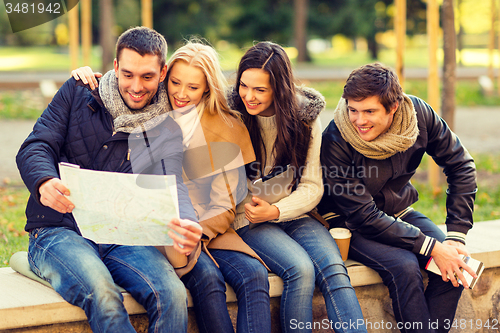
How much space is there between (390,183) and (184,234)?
56.1 inches

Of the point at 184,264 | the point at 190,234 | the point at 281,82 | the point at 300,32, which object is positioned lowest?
the point at 184,264

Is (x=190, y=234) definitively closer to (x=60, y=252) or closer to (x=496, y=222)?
(x=60, y=252)

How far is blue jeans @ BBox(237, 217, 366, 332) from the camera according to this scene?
2.62 metres

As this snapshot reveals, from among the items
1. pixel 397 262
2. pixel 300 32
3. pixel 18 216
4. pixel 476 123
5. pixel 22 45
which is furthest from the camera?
pixel 22 45

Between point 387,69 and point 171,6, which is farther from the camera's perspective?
point 171,6

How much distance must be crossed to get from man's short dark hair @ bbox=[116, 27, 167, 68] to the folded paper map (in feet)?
2.69

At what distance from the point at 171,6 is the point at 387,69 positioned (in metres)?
24.5

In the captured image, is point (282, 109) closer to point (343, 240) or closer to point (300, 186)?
point (300, 186)

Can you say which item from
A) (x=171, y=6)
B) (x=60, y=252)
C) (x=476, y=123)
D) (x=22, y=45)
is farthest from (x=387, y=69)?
(x=22, y=45)

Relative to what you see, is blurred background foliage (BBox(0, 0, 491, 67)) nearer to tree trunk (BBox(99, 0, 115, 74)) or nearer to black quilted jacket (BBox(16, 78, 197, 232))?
tree trunk (BBox(99, 0, 115, 74))

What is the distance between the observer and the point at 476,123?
403 inches

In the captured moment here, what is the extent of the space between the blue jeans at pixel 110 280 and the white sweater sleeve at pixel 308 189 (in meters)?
0.82

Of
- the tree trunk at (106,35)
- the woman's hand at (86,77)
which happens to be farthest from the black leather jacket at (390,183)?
the tree trunk at (106,35)

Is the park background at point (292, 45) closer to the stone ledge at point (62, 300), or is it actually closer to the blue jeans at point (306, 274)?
the stone ledge at point (62, 300)
